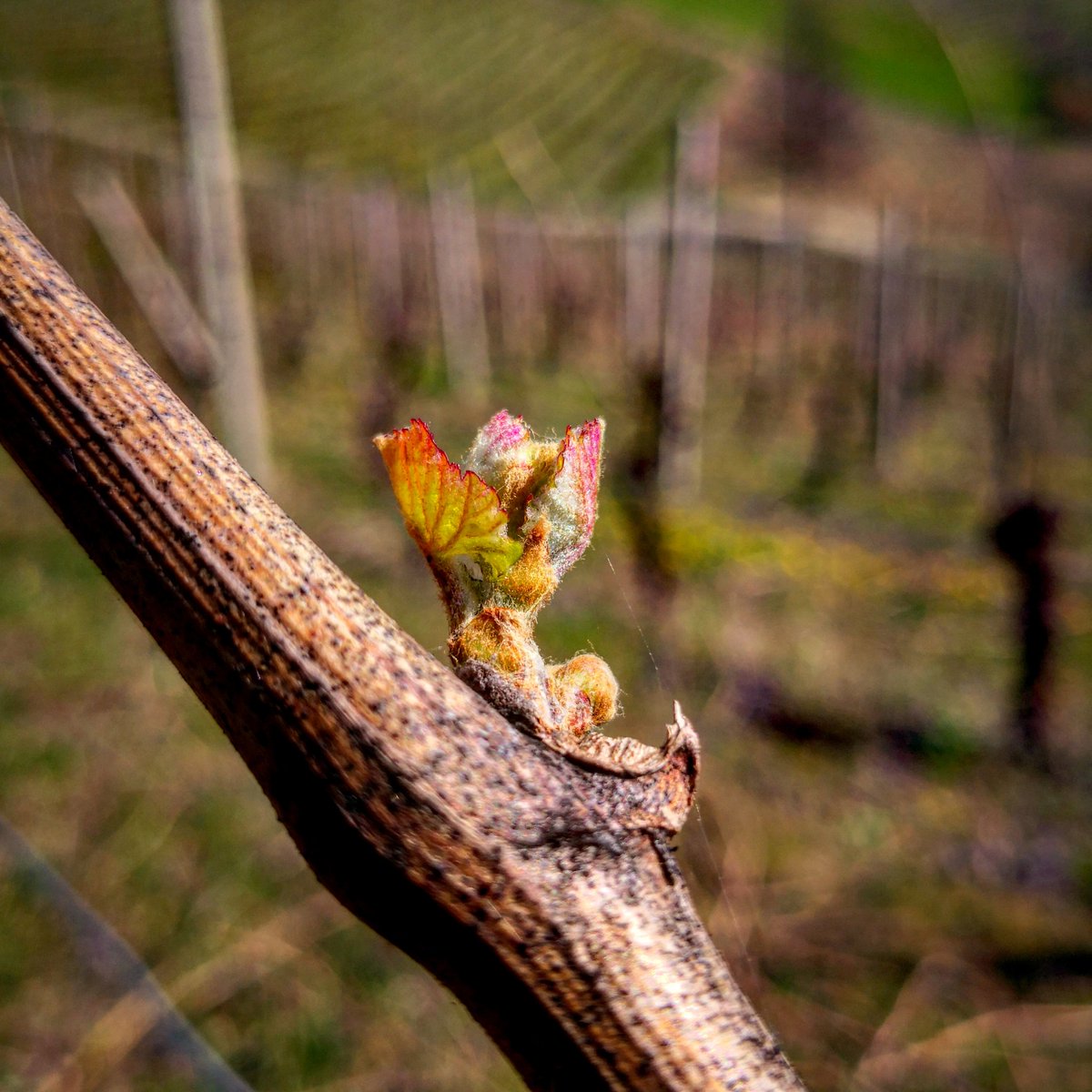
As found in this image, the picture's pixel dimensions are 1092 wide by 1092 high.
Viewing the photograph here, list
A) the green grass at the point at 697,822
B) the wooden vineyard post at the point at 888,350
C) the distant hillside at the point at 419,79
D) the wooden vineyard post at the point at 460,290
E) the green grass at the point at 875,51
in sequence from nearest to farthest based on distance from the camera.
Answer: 1. the green grass at the point at 697,822
2. the wooden vineyard post at the point at 888,350
3. the wooden vineyard post at the point at 460,290
4. the green grass at the point at 875,51
5. the distant hillside at the point at 419,79

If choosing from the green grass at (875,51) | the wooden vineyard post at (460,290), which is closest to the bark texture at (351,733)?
the wooden vineyard post at (460,290)

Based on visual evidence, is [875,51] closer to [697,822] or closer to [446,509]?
[697,822]

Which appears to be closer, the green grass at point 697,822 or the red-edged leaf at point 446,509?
the red-edged leaf at point 446,509

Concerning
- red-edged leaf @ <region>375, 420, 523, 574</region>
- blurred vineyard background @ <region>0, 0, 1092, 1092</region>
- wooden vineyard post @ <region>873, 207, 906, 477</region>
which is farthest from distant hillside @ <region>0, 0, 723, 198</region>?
red-edged leaf @ <region>375, 420, 523, 574</region>

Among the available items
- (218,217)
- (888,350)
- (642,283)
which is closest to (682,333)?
(218,217)

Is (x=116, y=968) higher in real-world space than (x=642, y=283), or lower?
lower

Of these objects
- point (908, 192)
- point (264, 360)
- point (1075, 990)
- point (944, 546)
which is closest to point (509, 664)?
point (1075, 990)

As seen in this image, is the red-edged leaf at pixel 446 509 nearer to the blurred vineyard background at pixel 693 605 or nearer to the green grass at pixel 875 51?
the blurred vineyard background at pixel 693 605

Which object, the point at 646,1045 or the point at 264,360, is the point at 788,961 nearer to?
the point at 646,1045
